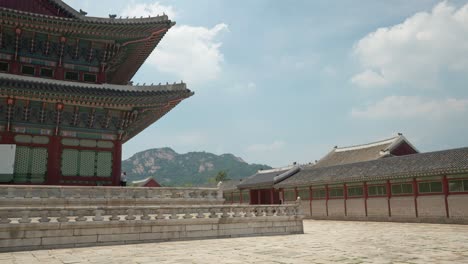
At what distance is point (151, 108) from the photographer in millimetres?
21891

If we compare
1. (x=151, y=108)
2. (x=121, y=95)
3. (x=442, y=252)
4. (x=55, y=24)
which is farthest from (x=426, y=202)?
(x=55, y=24)

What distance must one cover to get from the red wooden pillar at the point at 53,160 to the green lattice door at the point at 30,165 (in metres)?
0.21

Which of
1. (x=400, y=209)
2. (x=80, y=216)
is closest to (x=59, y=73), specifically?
(x=80, y=216)

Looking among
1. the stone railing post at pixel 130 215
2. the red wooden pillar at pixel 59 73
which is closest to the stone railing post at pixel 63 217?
the stone railing post at pixel 130 215

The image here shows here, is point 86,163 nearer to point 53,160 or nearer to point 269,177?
point 53,160

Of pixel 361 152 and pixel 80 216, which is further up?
pixel 361 152

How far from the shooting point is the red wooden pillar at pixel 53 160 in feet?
65.4

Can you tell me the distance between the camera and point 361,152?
139ft

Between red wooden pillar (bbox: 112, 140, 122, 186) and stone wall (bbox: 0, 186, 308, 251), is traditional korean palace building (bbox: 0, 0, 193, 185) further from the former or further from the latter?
stone wall (bbox: 0, 186, 308, 251)

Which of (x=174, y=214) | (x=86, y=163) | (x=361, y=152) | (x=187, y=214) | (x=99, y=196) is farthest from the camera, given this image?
(x=361, y=152)

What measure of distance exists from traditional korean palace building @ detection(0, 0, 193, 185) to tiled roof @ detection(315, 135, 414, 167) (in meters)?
24.6

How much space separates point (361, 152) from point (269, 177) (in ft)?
35.0

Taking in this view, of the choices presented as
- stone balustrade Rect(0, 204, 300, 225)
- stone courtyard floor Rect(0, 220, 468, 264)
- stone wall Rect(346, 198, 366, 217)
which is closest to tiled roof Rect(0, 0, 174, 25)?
stone balustrade Rect(0, 204, 300, 225)

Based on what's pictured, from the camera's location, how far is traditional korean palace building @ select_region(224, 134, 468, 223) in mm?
24328
